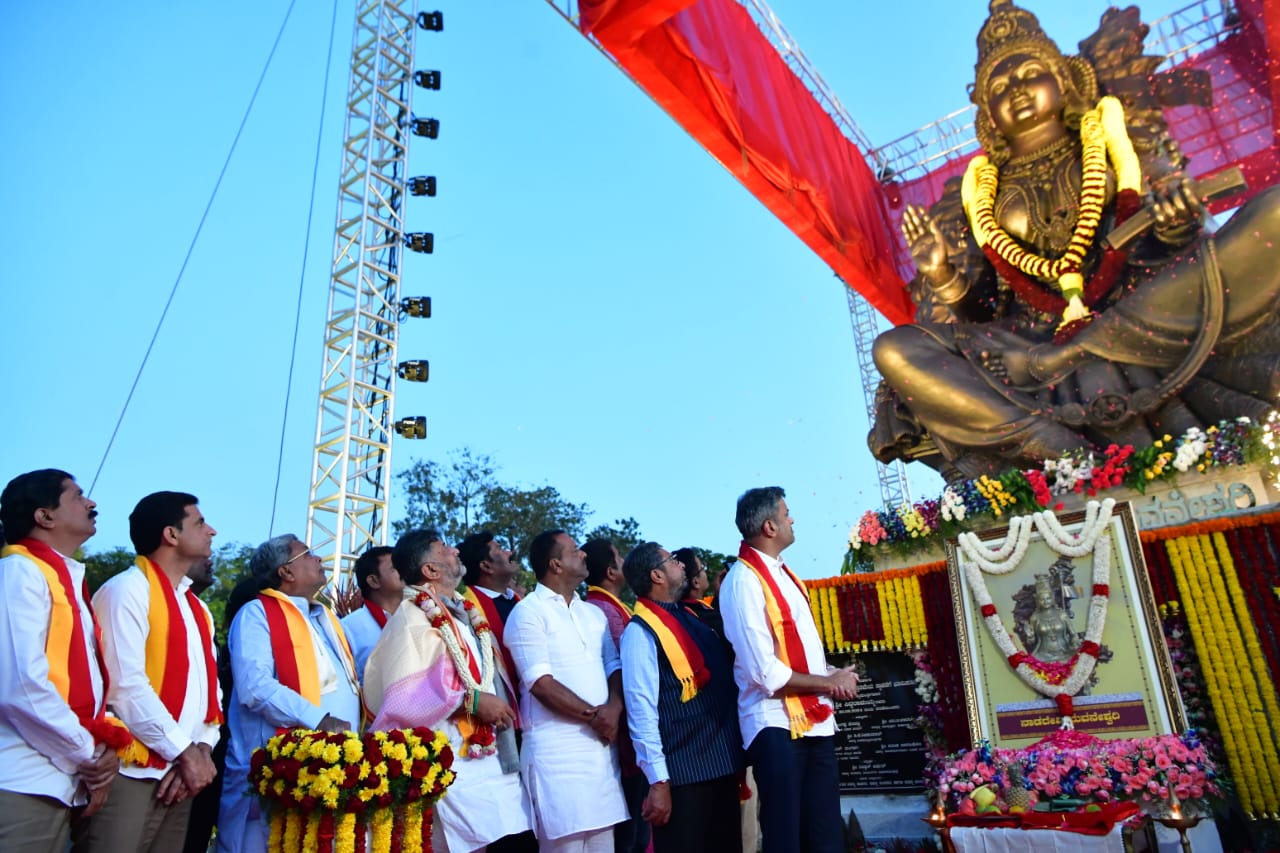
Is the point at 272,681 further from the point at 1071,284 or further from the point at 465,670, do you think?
the point at 1071,284

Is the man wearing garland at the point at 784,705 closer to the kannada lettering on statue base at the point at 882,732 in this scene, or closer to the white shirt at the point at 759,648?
the white shirt at the point at 759,648

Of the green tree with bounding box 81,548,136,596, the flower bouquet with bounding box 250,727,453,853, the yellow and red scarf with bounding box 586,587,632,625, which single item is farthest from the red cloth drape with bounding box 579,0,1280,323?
the green tree with bounding box 81,548,136,596

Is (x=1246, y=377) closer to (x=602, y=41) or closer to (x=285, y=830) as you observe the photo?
(x=602, y=41)

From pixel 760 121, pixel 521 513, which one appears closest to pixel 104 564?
pixel 521 513

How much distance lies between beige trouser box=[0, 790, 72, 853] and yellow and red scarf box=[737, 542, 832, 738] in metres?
1.83

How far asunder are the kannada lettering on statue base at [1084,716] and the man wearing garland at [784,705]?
1.64 metres

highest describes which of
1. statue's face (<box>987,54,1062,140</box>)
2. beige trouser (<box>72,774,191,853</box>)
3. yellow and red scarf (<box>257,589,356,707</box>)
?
statue's face (<box>987,54,1062,140</box>)

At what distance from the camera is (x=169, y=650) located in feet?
7.72

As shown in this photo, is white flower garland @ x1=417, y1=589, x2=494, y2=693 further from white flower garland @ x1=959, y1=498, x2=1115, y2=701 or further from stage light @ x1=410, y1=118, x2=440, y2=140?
stage light @ x1=410, y1=118, x2=440, y2=140

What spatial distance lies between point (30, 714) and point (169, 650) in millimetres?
425

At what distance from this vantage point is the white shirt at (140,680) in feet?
7.18

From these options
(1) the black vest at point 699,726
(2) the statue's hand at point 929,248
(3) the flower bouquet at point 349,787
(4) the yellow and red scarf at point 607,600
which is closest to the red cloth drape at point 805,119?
(2) the statue's hand at point 929,248

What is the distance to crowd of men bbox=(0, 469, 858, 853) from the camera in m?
2.08

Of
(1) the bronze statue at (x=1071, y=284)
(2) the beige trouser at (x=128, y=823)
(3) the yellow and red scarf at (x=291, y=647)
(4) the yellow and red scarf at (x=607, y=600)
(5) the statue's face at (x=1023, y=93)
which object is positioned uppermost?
(5) the statue's face at (x=1023, y=93)
